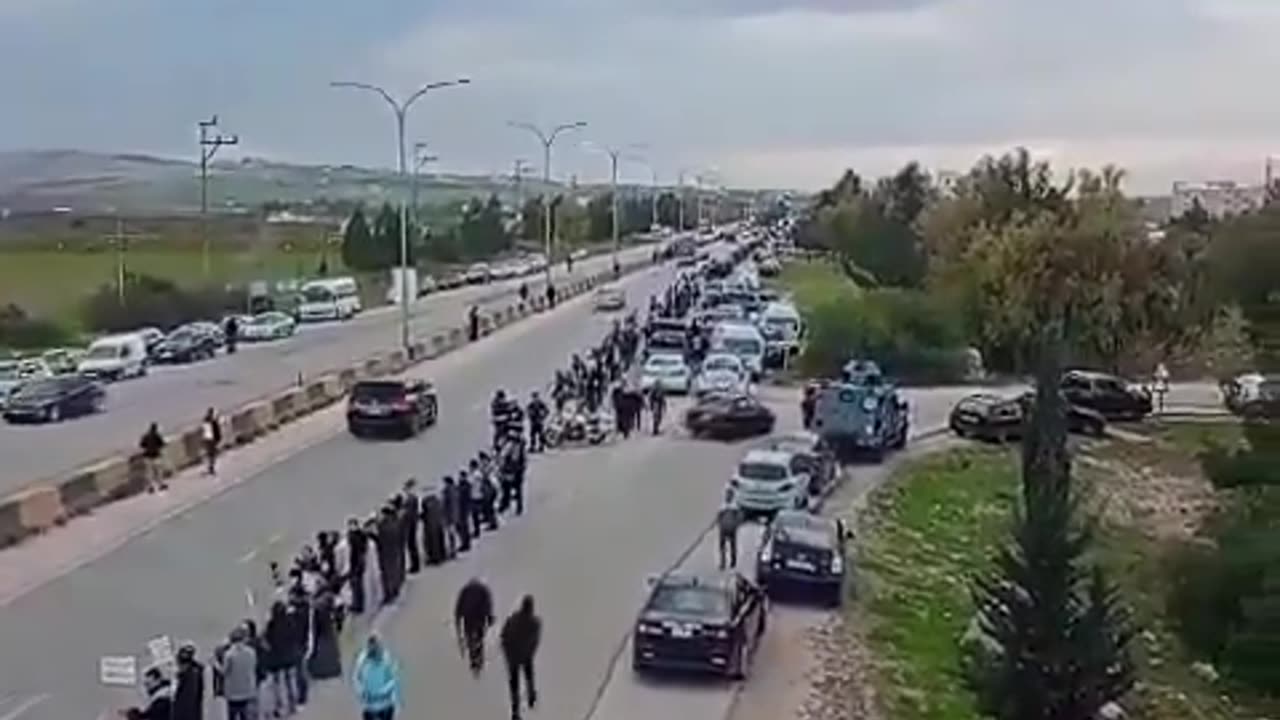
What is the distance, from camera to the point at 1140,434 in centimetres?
5453

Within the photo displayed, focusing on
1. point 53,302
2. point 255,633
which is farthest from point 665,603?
point 53,302

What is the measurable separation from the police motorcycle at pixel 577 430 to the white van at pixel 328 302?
49876mm

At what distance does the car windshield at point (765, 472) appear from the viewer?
122 ft

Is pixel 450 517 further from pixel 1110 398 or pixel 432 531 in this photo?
pixel 1110 398

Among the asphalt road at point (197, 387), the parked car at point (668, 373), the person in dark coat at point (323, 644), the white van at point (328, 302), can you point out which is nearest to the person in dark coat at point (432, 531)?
the person in dark coat at point (323, 644)

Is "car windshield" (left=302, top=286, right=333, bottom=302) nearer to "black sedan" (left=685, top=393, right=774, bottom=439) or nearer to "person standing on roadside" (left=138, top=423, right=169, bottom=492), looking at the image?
"black sedan" (left=685, top=393, right=774, bottom=439)

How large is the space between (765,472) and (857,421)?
34.1 feet

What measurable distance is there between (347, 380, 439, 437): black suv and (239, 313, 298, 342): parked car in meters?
36.4

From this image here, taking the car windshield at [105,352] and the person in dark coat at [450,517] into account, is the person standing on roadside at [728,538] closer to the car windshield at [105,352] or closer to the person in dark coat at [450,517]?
the person in dark coat at [450,517]

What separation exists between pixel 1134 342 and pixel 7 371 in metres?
35.3

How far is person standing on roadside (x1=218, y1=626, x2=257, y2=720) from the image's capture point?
20.6 metres

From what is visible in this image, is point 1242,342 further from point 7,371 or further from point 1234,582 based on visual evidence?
point 7,371

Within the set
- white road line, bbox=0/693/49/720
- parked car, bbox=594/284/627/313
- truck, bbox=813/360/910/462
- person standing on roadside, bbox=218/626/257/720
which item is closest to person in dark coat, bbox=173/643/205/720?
person standing on roadside, bbox=218/626/257/720

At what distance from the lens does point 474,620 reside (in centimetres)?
2383
